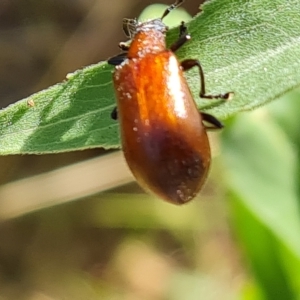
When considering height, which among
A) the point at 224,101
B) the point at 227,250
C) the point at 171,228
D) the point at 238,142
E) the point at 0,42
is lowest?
the point at 227,250

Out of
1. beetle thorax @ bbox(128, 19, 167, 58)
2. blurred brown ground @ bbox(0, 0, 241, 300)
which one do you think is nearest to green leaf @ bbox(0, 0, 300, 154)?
beetle thorax @ bbox(128, 19, 167, 58)

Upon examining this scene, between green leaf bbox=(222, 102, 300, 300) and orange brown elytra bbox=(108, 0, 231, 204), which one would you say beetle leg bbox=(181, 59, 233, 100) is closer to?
orange brown elytra bbox=(108, 0, 231, 204)

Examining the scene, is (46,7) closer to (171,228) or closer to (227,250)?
(171,228)

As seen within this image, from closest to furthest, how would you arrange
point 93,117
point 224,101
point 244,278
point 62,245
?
point 224,101 < point 93,117 < point 244,278 < point 62,245

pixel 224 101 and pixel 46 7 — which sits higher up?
pixel 224 101

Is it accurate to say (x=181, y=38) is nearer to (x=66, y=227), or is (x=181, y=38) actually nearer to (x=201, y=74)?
(x=201, y=74)

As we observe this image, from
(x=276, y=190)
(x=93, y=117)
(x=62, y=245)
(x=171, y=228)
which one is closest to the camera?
(x=93, y=117)

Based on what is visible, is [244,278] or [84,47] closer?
[244,278]

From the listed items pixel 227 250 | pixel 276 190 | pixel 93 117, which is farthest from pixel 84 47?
pixel 93 117
